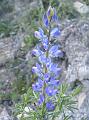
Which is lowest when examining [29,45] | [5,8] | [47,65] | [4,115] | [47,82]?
[4,115]

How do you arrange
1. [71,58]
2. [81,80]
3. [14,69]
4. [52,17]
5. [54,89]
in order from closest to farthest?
[52,17], [54,89], [81,80], [71,58], [14,69]

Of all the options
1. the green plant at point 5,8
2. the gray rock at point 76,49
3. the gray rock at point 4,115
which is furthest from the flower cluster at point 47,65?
the green plant at point 5,8

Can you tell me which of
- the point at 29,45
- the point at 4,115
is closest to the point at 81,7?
the point at 29,45

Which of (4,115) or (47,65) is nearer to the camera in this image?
(47,65)

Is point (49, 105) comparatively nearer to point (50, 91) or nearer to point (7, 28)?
point (50, 91)

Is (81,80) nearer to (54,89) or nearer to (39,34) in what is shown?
(54,89)

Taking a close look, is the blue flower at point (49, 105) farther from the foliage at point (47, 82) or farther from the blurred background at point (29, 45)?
the blurred background at point (29, 45)

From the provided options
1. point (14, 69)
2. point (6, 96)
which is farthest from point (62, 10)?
point (6, 96)
